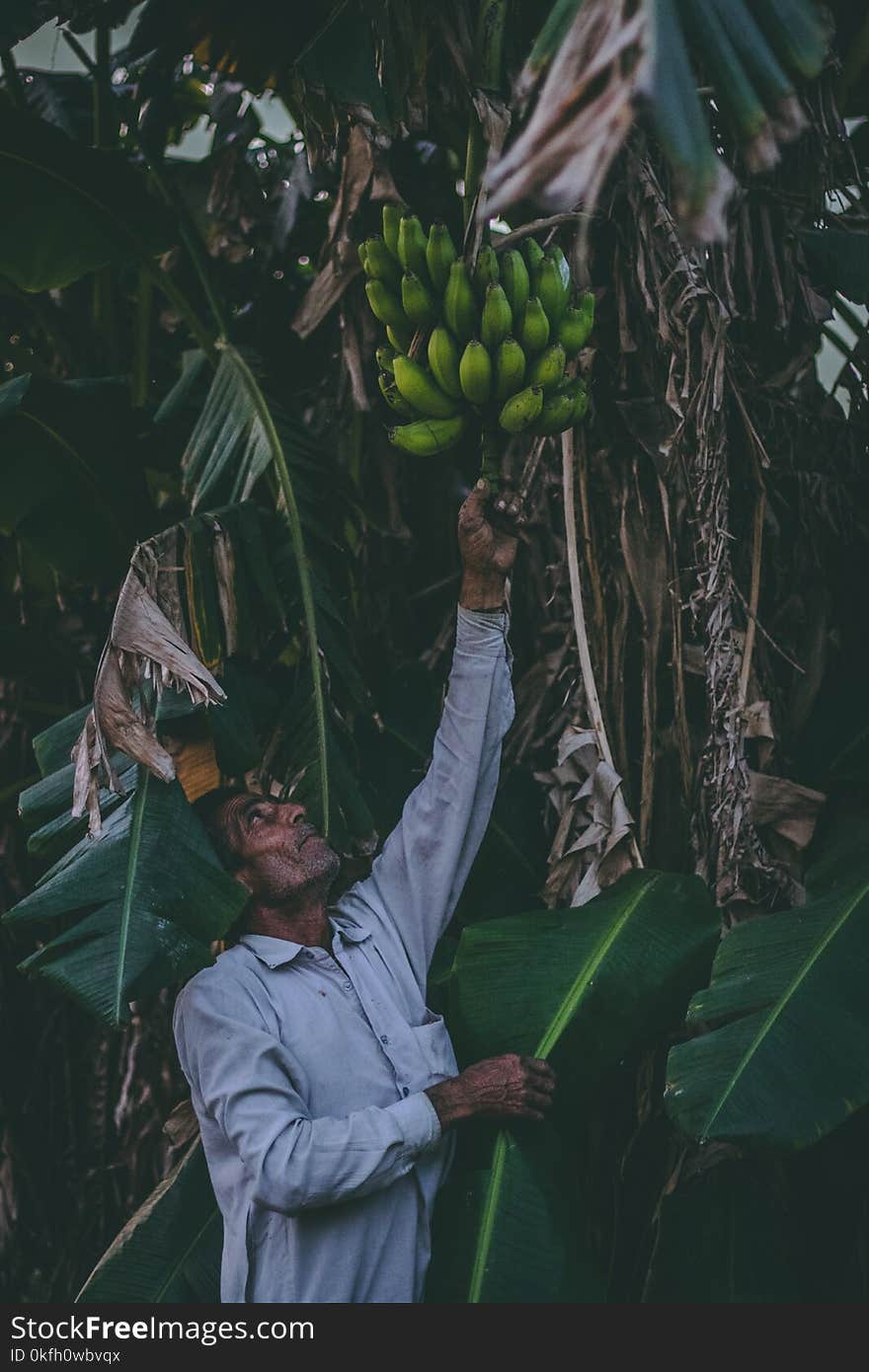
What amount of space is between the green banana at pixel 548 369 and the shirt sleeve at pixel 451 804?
378 millimetres

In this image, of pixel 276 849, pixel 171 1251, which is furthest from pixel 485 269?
pixel 171 1251

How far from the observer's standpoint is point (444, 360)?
1.72 m

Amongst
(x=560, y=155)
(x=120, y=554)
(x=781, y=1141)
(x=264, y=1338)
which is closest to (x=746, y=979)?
(x=781, y=1141)

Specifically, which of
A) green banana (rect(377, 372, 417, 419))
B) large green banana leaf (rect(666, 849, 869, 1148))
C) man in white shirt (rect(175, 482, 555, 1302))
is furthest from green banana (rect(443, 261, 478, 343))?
large green banana leaf (rect(666, 849, 869, 1148))

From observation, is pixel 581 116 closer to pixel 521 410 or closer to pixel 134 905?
pixel 521 410

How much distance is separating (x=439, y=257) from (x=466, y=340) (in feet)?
0.42

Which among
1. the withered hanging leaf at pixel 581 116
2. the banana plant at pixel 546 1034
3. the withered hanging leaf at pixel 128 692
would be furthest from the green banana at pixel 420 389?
the banana plant at pixel 546 1034

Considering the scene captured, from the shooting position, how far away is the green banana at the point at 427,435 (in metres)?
1.71

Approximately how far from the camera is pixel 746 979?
1961 mm

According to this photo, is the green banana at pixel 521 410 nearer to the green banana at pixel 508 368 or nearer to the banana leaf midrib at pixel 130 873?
the green banana at pixel 508 368

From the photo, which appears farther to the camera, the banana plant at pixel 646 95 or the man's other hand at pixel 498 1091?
the man's other hand at pixel 498 1091

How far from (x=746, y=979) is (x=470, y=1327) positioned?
0.60 meters

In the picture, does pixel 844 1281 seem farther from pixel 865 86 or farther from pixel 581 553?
pixel 865 86

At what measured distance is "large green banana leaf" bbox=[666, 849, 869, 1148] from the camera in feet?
5.75
